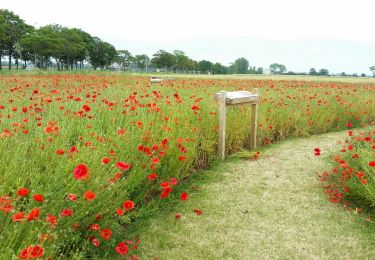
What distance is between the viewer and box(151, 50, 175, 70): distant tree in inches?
3909

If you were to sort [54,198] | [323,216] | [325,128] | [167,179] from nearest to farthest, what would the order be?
[54,198] < [323,216] < [167,179] < [325,128]

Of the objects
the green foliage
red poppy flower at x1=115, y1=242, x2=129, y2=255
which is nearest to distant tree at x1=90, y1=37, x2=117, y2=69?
the green foliage

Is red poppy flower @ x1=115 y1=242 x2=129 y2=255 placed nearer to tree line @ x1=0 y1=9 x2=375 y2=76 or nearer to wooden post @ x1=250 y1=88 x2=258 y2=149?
wooden post @ x1=250 y1=88 x2=258 y2=149

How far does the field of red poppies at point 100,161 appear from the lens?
2180mm


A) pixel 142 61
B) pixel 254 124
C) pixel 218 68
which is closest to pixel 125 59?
pixel 142 61

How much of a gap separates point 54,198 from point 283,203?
9.24 ft

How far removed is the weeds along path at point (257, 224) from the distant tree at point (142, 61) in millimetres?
107169

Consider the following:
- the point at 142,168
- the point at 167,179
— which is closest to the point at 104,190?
the point at 142,168

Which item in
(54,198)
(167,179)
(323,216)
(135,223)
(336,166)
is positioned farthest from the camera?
(336,166)

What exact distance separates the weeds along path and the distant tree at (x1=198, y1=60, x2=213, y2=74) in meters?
116

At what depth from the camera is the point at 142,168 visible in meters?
3.74

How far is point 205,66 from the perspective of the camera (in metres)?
120

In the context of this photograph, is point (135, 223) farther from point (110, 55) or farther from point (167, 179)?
point (110, 55)

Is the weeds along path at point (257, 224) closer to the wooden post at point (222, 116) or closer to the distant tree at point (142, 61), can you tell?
the wooden post at point (222, 116)
